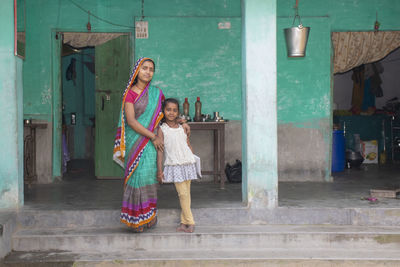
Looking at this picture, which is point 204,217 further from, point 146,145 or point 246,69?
point 246,69

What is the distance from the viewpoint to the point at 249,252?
451 centimetres

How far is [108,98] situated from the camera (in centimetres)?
753

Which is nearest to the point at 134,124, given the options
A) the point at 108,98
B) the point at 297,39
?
the point at 297,39

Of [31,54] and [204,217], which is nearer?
[204,217]

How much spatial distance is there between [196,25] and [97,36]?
62.5 inches

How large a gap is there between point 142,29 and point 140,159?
321cm

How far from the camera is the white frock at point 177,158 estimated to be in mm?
4500

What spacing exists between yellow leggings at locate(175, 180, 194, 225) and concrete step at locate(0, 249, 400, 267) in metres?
0.34

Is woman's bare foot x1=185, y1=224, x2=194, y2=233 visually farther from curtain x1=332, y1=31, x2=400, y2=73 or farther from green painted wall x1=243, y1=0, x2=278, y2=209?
curtain x1=332, y1=31, x2=400, y2=73

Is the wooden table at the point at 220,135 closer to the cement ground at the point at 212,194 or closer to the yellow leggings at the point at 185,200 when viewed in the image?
the cement ground at the point at 212,194

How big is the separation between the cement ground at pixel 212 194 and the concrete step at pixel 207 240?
1.59ft

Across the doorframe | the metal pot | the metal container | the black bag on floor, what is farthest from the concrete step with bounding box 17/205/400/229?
the metal pot

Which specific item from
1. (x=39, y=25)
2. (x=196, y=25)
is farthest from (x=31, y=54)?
(x=196, y=25)

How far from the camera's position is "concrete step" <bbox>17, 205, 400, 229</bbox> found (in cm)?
488
